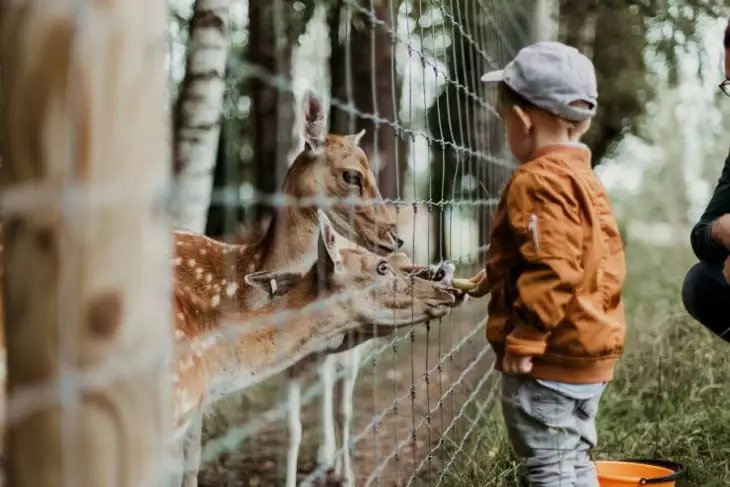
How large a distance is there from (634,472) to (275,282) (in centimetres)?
156

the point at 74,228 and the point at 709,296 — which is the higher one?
the point at 74,228

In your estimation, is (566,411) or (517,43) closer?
(566,411)

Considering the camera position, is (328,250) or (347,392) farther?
(347,392)

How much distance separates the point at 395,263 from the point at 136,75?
309 cm

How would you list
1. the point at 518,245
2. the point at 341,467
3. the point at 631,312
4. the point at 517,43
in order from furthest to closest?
the point at 631,312
the point at 517,43
the point at 341,467
the point at 518,245

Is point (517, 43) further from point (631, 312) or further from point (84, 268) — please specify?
point (84, 268)

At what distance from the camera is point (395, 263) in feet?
14.2

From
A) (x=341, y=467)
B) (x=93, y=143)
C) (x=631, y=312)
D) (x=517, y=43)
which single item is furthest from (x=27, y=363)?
(x=631, y=312)

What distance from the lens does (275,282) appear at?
14.1ft

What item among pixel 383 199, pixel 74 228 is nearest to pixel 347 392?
pixel 383 199

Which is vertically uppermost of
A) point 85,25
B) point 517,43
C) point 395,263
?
point 517,43

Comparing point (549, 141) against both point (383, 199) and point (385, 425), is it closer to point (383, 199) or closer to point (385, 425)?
point (383, 199)

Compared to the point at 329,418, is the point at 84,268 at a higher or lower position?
higher

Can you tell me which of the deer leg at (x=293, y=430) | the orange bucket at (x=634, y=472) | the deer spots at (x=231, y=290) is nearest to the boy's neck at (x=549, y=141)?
the orange bucket at (x=634, y=472)
